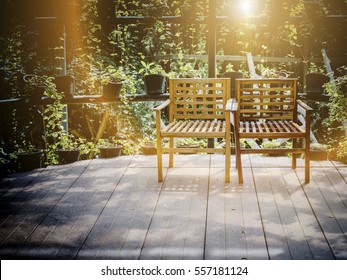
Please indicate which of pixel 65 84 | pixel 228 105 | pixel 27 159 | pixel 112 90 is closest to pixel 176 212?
pixel 228 105

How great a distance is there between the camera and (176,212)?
3.30 m

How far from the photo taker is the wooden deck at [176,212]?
2670 mm

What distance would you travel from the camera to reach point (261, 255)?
101 inches

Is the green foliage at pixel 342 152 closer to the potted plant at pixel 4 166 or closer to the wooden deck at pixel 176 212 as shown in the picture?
the wooden deck at pixel 176 212

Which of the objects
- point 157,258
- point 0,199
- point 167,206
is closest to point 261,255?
point 157,258

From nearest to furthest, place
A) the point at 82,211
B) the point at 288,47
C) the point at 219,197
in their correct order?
the point at 82,211
the point at 219,197
the point at 288,47

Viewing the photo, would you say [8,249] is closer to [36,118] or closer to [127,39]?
[36,118]

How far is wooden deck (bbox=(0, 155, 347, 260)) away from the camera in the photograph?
267 cm

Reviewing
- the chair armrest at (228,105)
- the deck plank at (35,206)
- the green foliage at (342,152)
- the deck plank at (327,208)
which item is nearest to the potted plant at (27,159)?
the deck plank at (35,206)

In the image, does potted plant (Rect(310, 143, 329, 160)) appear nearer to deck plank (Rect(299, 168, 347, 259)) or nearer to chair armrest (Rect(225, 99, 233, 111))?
deck plank (Rect(299, 168, 347, 259))

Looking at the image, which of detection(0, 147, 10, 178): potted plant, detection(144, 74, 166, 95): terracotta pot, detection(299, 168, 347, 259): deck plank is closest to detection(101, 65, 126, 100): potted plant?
detection(144, 74, 166, 95): terracotta pot

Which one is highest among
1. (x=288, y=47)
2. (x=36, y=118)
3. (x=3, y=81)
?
(x=288, y=47)

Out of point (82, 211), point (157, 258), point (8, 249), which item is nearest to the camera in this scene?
point (157, 258)
